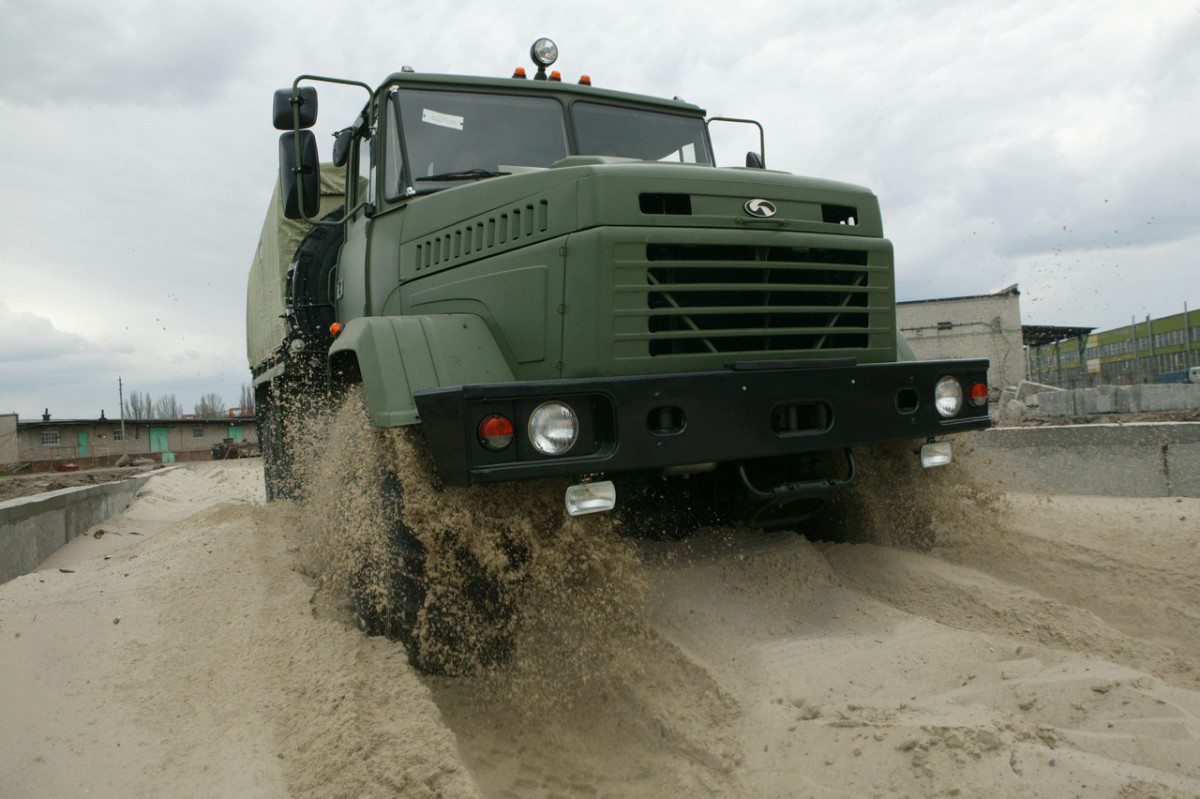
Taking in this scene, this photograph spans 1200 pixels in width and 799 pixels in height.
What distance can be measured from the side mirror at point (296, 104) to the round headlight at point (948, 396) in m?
3.42

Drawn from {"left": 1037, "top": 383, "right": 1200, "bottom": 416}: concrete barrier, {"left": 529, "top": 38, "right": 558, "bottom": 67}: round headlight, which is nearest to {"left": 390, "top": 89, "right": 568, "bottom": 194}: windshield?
{"left": 529, "top": 38, "right": 558, "bottom": 67}: round headlight

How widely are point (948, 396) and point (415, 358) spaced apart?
238cm

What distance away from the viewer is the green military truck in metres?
3.06

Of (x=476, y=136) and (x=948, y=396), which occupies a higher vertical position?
(x=476, y=136)

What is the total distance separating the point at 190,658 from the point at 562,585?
1599 millimetres

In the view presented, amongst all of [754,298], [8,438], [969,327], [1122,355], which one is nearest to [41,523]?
[754,298]

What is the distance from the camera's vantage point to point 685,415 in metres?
3.14

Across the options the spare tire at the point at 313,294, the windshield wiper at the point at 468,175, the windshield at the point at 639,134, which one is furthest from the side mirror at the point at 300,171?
the windshield at the point at 639,134

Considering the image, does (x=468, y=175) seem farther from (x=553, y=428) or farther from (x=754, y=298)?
(x=553, y=428)

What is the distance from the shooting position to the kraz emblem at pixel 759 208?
3.47m

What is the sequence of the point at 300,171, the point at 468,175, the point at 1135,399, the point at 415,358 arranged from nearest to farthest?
the point at 415,358
the point at 468,175
the point at 300,171
the point at 1135,399

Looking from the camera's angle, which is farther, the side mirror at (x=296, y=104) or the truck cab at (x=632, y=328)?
the side mirror at (x=296, y=104)

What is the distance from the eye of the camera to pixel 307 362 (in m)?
5.88

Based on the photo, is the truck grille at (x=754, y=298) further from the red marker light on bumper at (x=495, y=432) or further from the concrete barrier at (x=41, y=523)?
the concrete barrier at (x=41, y=523)
